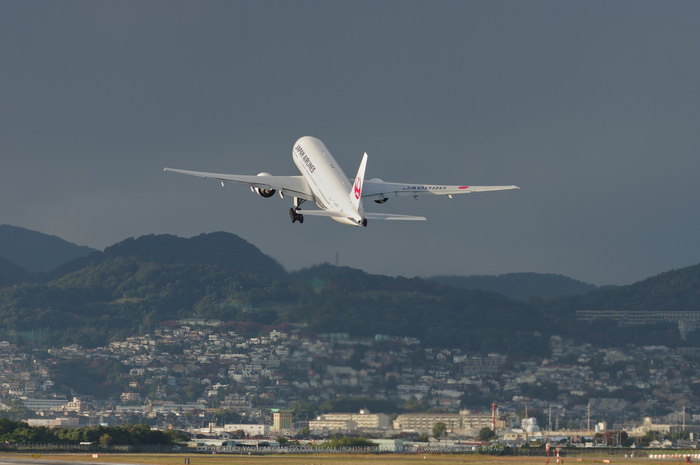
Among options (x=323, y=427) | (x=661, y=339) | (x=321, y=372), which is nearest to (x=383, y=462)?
(x=321, y=372)

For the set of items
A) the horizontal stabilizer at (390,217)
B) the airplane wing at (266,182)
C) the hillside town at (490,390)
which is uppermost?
the airplane wing at (266,182)

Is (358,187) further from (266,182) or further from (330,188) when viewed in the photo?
(266,182)

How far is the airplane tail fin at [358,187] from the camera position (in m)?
84.4

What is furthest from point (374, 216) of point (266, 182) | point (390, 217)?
point (266, 182)

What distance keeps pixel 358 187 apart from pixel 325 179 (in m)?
8.49

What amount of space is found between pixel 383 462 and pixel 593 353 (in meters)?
48.9

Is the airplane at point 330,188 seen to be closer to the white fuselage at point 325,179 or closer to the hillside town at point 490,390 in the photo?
the white fuselage at point 325,179

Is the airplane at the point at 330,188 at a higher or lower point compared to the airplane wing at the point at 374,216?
higher

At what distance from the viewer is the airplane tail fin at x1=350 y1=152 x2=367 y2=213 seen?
8444 centimetres

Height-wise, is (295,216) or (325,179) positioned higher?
(325,179)

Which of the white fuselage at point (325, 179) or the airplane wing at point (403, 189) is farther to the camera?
the airplane wing at point (403, 189)

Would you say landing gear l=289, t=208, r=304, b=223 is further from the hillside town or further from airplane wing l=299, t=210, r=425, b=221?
the hillside town

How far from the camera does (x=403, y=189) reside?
3681 inches

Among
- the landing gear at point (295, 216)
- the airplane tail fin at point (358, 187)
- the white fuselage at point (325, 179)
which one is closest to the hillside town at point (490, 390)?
the white fuselage at point (325, 179)
